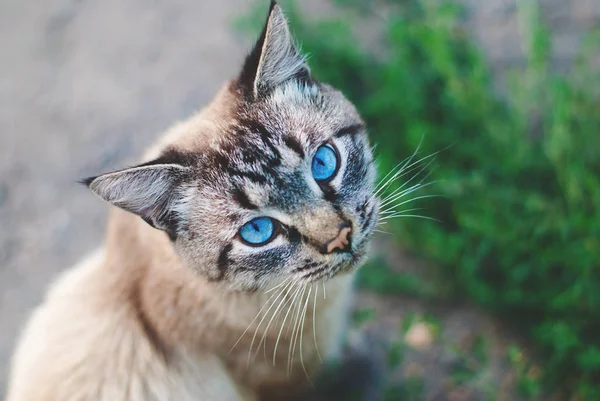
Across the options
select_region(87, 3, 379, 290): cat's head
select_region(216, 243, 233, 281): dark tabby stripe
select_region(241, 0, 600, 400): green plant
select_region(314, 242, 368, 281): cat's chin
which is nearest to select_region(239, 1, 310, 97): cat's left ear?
select_region(87, 3, 379, 290): cat's head

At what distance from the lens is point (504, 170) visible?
3.43 metres

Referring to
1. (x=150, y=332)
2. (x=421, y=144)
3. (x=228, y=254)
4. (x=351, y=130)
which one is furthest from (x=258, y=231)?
(x=421, y=144)

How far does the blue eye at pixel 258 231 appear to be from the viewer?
230 centimetres

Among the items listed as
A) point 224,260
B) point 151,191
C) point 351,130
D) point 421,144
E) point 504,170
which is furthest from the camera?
point 421,144

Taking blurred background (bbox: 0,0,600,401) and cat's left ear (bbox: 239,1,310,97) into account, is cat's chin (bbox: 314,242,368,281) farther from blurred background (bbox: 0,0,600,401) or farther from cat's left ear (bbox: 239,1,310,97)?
cat's left ear (bbox: 239,1,310,97)

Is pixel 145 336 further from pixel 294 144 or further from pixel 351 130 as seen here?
pixel 351 130

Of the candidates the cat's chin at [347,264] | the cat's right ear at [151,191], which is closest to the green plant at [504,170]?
the cat's chin at [347,264]

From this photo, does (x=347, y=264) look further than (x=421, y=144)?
No

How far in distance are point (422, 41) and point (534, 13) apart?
26.4 inches

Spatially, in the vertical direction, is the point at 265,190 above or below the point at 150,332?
above

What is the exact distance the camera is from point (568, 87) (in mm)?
3404

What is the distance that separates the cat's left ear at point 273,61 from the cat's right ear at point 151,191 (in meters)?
0.46

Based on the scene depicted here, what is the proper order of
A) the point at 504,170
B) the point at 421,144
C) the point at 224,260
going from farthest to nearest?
the point at 421,144 → the point at 504,170 → the point at 224,260

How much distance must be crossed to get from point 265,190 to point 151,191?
0.43 meters
